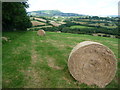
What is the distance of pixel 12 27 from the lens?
19.4 m

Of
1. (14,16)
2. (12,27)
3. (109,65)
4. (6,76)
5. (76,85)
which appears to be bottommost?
(76,85)

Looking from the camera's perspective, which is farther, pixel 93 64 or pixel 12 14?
pixel 12 14

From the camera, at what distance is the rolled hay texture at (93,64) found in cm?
405

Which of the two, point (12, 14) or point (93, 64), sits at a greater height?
point (12, 14)

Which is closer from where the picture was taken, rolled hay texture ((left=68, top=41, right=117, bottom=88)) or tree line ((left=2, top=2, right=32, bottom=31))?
rolled hay texture ((left=68, top=41, right=117, bottom=88))

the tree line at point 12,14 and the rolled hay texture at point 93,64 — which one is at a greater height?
the tree line at point 12,14

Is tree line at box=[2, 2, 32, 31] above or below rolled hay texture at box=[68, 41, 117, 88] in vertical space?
above

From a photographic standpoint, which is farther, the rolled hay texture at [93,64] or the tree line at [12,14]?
the tree line at [12,14]

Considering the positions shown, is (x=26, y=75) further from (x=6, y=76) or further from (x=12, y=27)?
(x=12, y=27)

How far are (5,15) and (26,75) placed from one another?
1183 cm

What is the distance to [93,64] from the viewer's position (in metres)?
4.20

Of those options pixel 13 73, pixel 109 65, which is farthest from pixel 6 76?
pixel 109 65

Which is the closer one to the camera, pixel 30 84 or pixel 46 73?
pixel 30 84

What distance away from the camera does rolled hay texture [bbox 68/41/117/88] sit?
13.3ft
